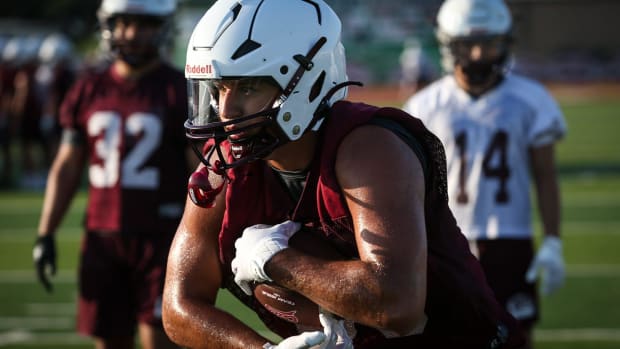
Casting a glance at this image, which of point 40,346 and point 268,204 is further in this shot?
point 40,346

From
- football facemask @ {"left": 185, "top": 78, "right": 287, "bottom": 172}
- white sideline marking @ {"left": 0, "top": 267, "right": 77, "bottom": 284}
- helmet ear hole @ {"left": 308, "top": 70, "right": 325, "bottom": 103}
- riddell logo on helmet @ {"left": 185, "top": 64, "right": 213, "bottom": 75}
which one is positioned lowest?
white sideline marking @ {"left": 0, "top": 267, "right": 77, "bottom": 284}

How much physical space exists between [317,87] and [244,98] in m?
0.21

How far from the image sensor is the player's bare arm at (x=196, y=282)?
109 inches

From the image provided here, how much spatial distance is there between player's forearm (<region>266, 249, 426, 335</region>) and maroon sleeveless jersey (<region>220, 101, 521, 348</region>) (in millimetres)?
173

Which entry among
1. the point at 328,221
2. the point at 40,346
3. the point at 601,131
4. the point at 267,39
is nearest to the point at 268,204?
the point at 328,221

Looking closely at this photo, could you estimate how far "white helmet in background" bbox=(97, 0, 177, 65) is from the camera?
15.4 ft

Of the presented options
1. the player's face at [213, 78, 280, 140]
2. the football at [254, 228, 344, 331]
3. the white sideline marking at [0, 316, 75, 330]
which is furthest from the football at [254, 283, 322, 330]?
the white sideline marking at [0, 316, 75, 330]

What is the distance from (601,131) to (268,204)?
17942 mm

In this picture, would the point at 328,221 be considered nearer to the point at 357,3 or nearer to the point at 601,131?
the point at 601,131

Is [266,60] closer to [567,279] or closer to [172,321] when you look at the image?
[172,321]

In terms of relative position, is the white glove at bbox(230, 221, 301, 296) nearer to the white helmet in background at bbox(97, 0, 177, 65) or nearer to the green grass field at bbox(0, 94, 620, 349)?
the white helmet in background at bbox(97, 0, 177, 65)

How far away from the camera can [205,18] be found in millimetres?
2662

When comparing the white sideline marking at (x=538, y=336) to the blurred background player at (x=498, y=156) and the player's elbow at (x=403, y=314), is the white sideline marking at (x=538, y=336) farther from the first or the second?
the player's elbow at (x=403, y=314)

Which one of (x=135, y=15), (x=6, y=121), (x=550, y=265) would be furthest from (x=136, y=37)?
(x=6, y=121)
